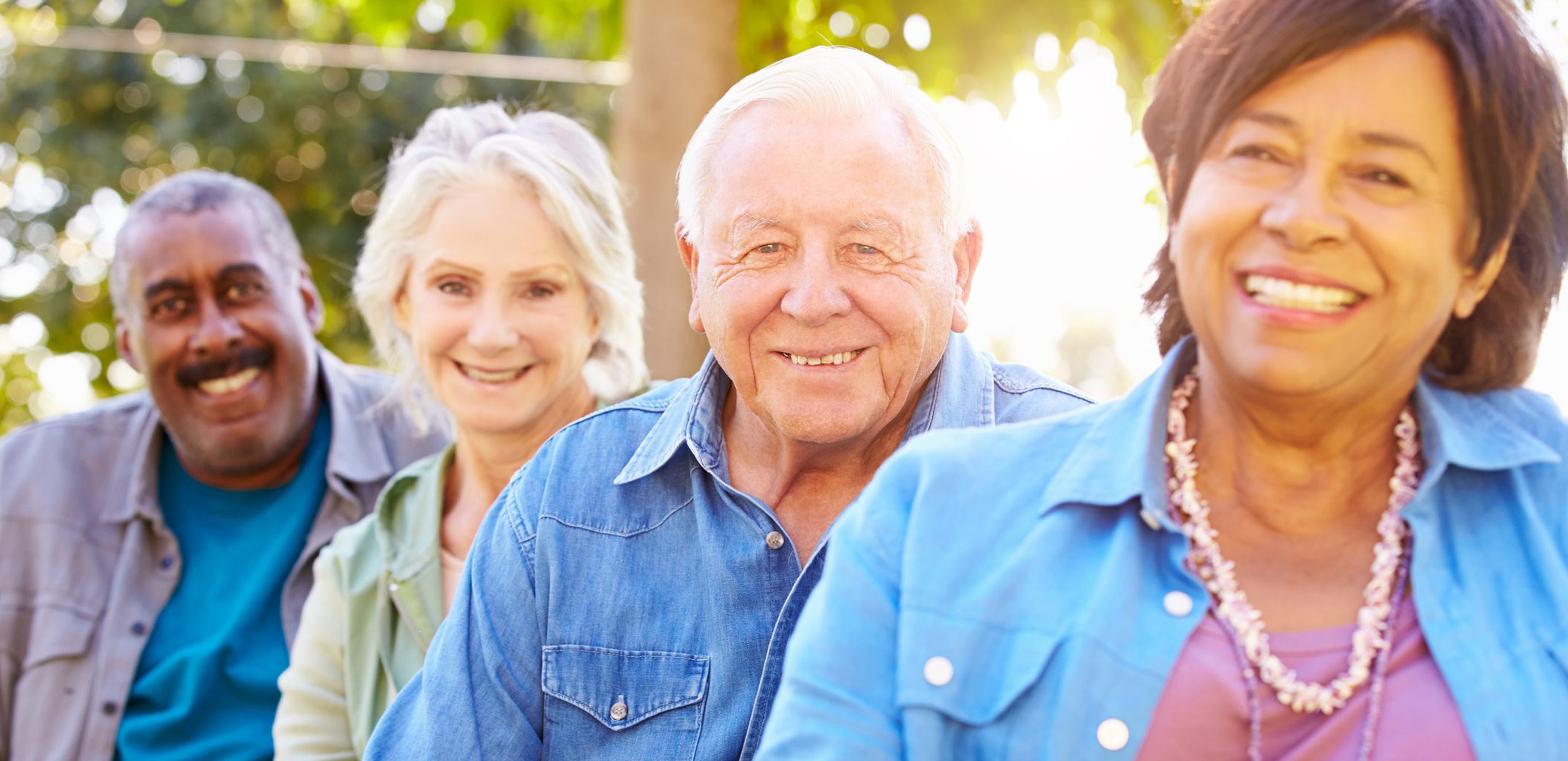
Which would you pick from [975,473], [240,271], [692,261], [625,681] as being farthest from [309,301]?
[975,473]

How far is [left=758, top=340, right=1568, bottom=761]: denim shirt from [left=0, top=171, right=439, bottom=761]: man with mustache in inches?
82.4

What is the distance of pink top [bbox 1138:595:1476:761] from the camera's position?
165 centimetres

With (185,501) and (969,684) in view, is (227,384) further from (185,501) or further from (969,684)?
(969,684)

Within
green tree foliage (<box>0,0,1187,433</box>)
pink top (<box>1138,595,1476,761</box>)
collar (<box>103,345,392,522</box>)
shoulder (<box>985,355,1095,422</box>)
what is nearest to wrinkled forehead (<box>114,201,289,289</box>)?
collar (<box>103,345,392,522</box>)

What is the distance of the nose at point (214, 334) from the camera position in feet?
11.9

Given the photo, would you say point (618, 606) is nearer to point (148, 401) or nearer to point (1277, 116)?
point (1277, 116)

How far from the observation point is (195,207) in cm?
369

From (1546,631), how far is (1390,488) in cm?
25

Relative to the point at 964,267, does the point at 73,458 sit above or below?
below

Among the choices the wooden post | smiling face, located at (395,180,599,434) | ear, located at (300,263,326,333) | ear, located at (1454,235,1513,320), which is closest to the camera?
ear, located at (1454,235,1513,320)

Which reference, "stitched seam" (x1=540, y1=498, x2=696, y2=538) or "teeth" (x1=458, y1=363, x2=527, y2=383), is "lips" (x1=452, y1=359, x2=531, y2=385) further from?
"stitched seam" (x1=540, y1=498, x2=696, y2=538)

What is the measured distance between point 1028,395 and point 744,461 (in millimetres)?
471

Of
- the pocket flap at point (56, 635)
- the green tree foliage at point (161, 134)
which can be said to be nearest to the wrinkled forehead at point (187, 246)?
the pocket flap at point (56, 635)

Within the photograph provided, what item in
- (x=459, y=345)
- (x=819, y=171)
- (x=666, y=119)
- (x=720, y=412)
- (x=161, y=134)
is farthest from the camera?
(x=161, y=134)
